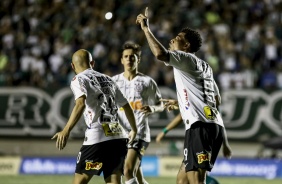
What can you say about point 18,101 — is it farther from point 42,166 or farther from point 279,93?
point 279,93

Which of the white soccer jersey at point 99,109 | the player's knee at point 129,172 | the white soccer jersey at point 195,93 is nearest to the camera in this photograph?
the white soccer jersey at point 195,93

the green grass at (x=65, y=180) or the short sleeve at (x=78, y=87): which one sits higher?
the short sleeve at (x=78, y=87)

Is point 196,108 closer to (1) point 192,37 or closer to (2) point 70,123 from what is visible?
(1) point 192,37

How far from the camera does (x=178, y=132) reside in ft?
69.2

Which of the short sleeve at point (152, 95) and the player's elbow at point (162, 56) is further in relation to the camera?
the short sleeve at point (152, 95)

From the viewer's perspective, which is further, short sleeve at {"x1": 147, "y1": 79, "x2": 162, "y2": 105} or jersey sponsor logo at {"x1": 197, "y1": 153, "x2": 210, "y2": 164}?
short sleeve at {"x1": 147, "y1": 79, "x2": 162, "y2": 105}

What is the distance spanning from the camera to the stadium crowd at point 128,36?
838 inches

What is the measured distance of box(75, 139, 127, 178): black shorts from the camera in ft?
29.0

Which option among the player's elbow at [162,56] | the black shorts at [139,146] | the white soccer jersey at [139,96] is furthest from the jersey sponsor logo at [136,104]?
the player's elbow at [162,56]

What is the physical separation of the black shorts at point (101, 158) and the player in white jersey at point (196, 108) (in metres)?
0.85

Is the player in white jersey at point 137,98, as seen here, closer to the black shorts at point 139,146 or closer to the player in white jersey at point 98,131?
the black shorts at point 139,146

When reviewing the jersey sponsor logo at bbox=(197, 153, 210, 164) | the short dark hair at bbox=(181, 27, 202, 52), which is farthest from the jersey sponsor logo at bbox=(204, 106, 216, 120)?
the short dark hair at bbox=(181, 27, 202, 52)

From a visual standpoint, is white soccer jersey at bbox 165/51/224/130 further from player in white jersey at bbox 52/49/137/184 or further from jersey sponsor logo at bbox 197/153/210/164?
player in white jersey at bbox 52/49/137/184

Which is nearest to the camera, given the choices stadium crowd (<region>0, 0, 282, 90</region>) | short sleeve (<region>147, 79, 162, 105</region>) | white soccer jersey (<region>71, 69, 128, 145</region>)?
white soccer jersey (<region>71, 69, 128, 145</region>)
